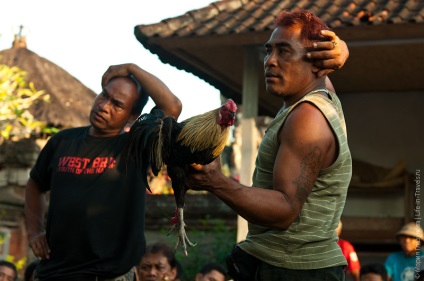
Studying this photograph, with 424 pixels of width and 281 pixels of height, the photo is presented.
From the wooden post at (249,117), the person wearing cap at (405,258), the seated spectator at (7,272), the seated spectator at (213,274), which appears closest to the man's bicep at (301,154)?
the seated spectator at (213,274)

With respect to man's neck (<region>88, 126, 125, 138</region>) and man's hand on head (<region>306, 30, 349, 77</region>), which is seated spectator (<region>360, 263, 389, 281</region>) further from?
man's hand on head (<region>306, 30, 349, 77</region>)

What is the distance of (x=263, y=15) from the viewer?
11898 millimetres

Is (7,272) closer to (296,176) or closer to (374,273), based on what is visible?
(374,273)

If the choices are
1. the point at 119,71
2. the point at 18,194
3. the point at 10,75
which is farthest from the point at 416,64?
the point at 119,71

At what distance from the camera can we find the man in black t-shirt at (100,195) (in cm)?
553

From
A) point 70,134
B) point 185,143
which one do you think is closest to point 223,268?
point 70,134

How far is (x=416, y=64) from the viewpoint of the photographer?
12352 millimetres

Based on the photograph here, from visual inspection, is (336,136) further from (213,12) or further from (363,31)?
(213,12)

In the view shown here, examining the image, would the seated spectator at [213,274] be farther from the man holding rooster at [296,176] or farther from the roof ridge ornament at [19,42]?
the roof ridge ornament at [19,42]

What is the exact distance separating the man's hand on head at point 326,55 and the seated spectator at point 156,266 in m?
4.24

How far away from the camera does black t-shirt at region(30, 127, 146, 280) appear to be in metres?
5.53

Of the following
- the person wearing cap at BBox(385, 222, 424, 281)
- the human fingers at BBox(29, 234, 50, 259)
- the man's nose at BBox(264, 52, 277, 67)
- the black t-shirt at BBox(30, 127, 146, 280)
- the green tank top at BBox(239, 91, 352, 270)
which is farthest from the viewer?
the person wearing cap at BBox(385, 222, 424, 281)

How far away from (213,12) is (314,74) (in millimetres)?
8414

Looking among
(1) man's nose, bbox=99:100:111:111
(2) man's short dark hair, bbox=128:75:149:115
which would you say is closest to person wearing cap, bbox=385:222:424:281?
(2) man's short dark hair, bbox=128:75:149:115
